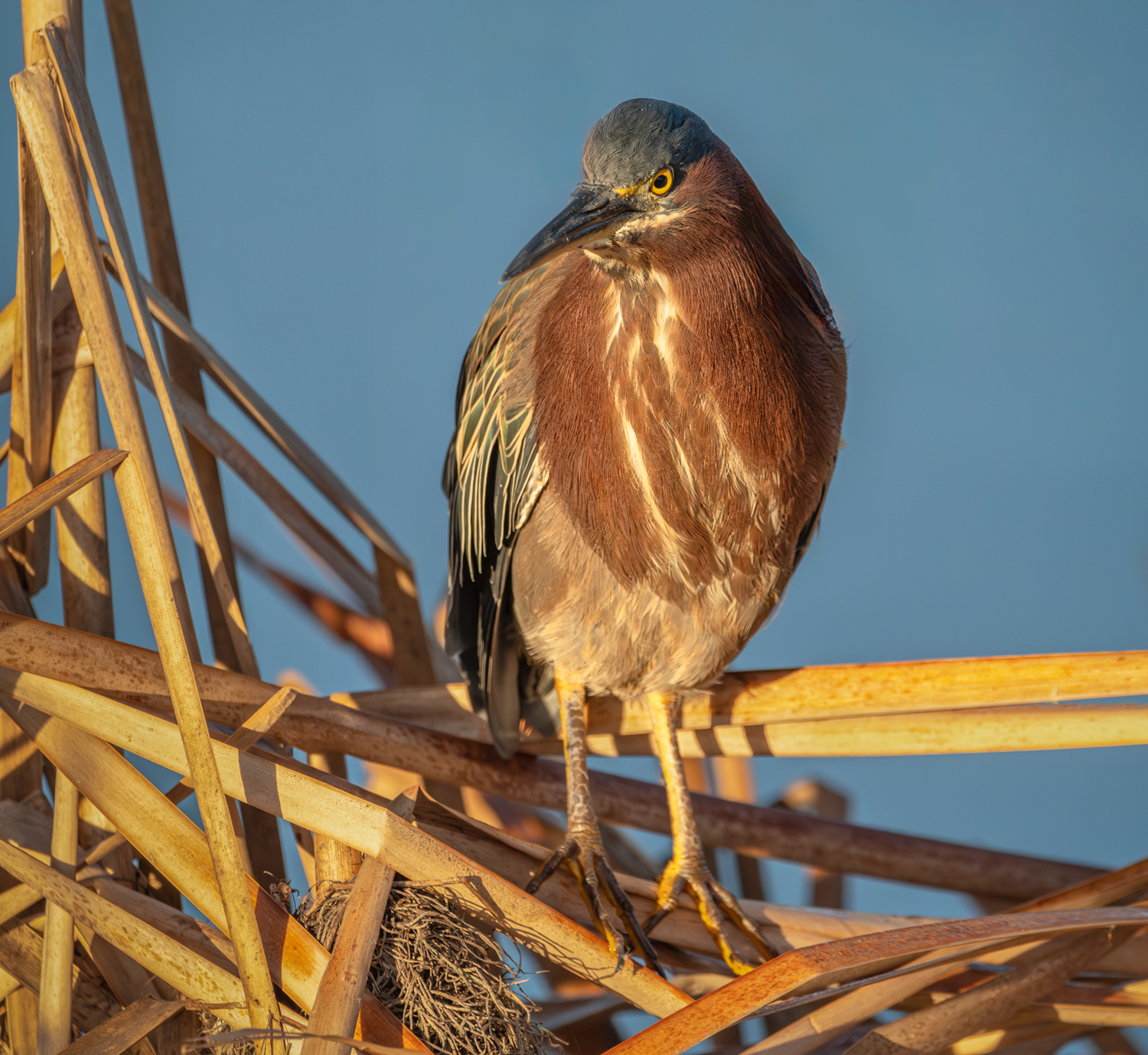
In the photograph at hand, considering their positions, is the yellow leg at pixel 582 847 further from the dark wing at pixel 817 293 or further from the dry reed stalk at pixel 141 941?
the dark wing at pixel 817 293

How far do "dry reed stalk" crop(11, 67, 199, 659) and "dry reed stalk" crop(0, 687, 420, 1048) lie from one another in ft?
0.54

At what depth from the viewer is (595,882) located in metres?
1.38

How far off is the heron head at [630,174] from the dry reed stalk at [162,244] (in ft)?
2.47

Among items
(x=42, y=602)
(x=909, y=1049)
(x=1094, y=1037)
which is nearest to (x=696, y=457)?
(x=909, y=1049)

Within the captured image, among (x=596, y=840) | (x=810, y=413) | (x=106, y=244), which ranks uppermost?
(x=106, y=244)

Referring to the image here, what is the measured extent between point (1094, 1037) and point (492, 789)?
1.05 m

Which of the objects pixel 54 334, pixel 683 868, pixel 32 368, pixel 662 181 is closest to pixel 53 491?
pixel 32 368

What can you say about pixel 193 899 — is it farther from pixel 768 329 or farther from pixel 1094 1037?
pixel 1094 1037

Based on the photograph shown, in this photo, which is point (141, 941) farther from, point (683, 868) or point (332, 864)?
point (683, 868)

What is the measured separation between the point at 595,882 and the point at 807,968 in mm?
538

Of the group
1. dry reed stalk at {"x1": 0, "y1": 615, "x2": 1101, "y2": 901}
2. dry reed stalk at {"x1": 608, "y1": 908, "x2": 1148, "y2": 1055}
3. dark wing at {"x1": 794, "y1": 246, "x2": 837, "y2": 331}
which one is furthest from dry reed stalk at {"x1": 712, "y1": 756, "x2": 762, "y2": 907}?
dry reed stalk at {"x1": 608, "y1": 908, "x2": 1148, "y2": 1055}

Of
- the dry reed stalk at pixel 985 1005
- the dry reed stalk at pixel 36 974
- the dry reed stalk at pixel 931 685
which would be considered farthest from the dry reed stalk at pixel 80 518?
the dry reed stalk at pixel 985 1005

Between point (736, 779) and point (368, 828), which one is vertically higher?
point (736, 779)

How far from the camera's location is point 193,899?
95 cm
